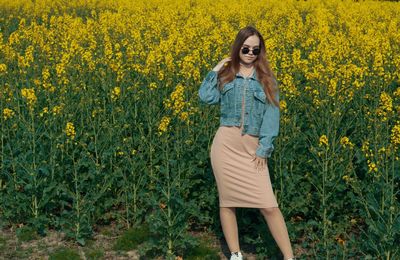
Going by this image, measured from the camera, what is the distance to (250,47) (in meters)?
5.24

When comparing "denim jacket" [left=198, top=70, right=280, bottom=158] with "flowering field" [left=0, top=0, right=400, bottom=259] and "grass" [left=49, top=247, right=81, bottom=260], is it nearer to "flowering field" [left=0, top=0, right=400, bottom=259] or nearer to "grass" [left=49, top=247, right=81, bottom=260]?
"flowering field" [left=0, top=0, right=400, bottom=259]

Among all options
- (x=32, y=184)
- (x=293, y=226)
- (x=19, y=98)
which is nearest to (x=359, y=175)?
(x=293, y=226)

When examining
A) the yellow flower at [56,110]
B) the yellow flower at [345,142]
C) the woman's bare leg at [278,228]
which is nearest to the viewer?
the woman's bare leg at [278,228]

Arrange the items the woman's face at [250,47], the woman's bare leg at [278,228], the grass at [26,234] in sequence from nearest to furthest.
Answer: the woman's face at [250,47]
the woman's bare leg at [278,228]
the grass at [26,234]

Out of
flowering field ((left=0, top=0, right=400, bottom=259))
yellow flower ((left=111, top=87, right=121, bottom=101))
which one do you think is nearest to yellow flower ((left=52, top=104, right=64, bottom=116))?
flowering field ((left=0, top=0, right=400, bottom=259))

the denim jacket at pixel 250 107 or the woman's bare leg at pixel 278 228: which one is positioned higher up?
the denim jacket at pixel 250 107

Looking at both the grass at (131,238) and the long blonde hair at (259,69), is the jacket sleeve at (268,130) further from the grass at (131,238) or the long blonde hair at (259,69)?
the grass at (131,238)

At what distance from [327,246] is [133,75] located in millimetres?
4757

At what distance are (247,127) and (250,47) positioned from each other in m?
0.64

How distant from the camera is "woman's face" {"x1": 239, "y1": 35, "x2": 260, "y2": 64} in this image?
5230 millimetres

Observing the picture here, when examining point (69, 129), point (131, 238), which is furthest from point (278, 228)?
point (69, 129)

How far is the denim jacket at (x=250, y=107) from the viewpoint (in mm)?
5336

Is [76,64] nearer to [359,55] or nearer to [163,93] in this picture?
[163,93]

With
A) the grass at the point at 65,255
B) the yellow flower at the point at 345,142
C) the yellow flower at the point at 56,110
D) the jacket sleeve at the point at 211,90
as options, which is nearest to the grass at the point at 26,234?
the grass at the point at 65,255
